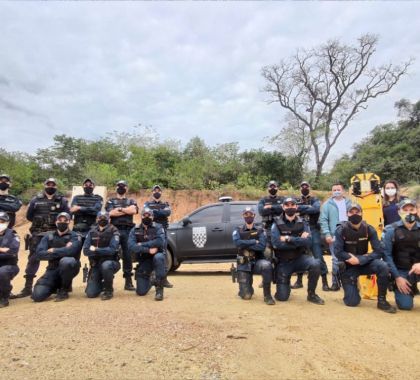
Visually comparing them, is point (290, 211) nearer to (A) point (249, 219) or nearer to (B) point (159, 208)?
(A) point (249, 219)

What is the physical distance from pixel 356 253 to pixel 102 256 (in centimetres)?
372

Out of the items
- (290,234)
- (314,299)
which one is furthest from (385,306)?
(290,234)

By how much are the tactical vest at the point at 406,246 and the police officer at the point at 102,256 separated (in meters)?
3.99

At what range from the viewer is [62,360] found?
3.17 meters

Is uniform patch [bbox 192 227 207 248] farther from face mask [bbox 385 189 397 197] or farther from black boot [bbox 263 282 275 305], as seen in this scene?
face mask [bbox 385 189 397 197]

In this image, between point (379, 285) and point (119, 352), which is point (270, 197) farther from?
point (119, 352)

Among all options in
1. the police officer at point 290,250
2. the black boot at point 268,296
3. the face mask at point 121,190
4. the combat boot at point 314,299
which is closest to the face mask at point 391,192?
the police officer at point 290,250

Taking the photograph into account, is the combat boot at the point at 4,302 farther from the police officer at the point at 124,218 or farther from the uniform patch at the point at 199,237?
the uniform patch at the point at 199,237

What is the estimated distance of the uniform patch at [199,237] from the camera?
831 cm

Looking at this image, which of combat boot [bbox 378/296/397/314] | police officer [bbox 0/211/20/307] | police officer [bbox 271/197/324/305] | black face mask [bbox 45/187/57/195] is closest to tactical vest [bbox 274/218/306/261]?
police officer [bbox 271/197/324/305]

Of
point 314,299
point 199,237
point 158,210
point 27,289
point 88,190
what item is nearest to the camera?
point 314,299

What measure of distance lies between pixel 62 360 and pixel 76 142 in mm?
22072

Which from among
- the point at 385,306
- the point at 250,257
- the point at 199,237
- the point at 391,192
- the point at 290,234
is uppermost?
the point at 391,192

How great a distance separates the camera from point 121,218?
6.51 metres
